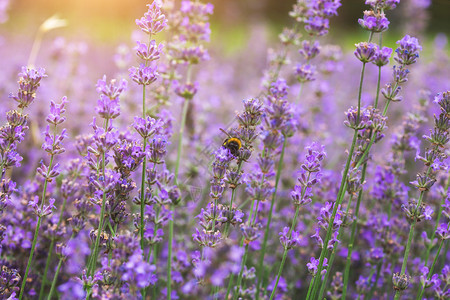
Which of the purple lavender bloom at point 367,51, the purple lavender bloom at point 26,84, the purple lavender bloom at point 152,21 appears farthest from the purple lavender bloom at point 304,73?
the purple lavender bloom at point 26,84

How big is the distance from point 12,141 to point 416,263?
2.48 m

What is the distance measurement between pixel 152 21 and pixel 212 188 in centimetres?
80

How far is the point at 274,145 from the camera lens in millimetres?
2037

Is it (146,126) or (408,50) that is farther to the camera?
(408,50)

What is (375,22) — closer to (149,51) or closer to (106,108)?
(149,51)

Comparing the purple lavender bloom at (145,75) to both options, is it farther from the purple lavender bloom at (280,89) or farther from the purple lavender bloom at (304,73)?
the purple lavender bloom at (304,73)

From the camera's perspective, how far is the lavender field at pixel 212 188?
1976 millimetres

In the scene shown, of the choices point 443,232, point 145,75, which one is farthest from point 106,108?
point 443,232

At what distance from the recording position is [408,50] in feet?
7.02

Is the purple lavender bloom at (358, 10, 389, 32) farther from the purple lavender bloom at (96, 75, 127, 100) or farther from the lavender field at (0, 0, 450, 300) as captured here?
the purple lavender bloom at (96, 75, 127, 100)

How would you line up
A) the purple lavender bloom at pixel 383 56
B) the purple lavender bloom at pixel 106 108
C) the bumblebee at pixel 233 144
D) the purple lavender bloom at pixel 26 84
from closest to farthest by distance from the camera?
the purple lavender bloom at pixel 106 108, the purple lavender bloom at pixel 26 84, the purple lavender bloom at pixel 383 56, the bumblebee at pixel 233 144

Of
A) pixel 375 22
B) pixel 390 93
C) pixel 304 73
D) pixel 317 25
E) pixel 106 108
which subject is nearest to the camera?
pixel 106 108

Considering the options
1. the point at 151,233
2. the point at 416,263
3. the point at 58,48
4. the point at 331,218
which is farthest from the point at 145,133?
the point at 58,48

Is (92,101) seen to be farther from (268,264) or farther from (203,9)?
(268,264)
